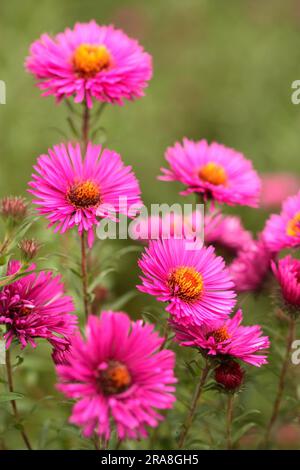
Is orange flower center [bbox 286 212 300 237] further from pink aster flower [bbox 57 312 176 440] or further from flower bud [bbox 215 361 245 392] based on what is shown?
pink aster flower [bbox 57 312 176 440]

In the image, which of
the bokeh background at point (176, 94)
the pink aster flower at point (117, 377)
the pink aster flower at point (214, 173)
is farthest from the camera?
the bokeh background at point (176, 94)

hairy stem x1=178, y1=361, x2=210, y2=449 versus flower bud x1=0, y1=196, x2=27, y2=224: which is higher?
flower bud x1=0, y1=196, x2=27, y2=224

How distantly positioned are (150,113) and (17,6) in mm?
826

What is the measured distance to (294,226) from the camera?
130 cm

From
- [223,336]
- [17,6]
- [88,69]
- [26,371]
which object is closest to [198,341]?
Result: [223,336]

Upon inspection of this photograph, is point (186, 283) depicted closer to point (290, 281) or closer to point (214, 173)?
point (290, 281)

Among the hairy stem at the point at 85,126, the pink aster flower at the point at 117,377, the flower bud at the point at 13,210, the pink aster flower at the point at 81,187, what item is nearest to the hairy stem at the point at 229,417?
the pink aster flower at the point at 117,377

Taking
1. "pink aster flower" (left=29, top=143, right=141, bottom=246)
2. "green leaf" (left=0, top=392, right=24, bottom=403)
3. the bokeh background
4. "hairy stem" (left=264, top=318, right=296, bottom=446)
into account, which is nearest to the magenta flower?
"hairy stem" (left=264, top=318, right=296, bottom=446)

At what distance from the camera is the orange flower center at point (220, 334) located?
1.00 m

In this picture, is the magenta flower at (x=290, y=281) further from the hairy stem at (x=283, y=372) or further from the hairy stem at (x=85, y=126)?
the hairy stem at (x=85, y=126)

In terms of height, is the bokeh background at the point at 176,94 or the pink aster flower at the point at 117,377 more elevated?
the bokeh background at the point at 176,94

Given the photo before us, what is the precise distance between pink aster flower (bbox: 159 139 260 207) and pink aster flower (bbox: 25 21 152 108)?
0.60ft

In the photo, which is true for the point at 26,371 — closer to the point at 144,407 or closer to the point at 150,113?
the point at 144,407

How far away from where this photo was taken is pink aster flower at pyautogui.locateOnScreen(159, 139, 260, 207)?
52.9 inches
